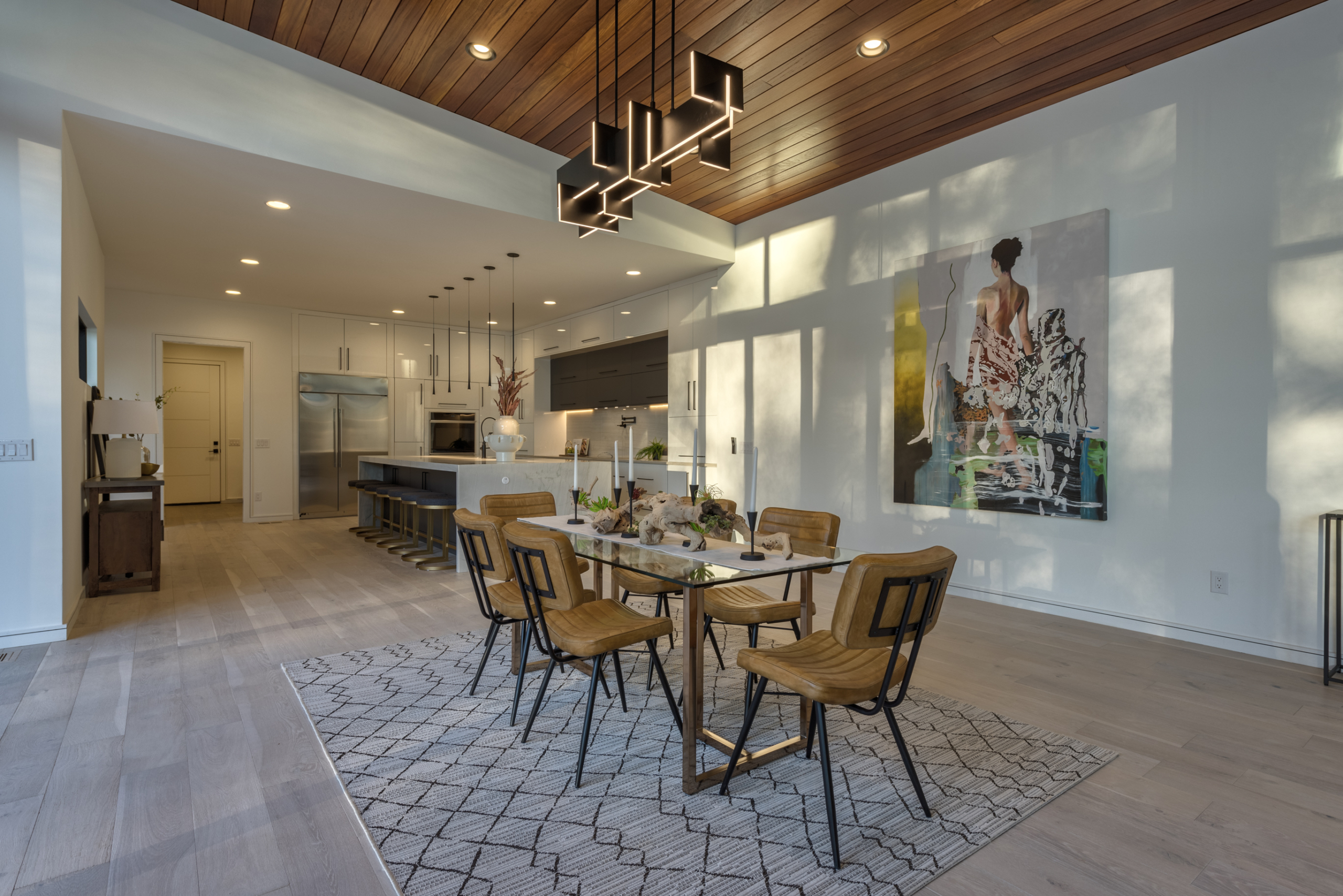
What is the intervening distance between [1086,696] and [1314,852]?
1055mm

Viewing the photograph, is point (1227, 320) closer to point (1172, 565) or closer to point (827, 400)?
point (1172, 565)

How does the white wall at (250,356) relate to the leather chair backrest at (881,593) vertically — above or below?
above

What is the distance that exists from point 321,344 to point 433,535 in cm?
412

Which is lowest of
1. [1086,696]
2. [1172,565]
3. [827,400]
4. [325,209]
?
[1086,696]

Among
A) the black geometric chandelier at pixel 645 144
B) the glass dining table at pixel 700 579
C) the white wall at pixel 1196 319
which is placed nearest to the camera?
the glass dining table at pixel 700 579

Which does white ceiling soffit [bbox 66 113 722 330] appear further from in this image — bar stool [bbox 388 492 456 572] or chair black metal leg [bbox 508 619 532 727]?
chair black metal leg [bbox 508 619 532 727]

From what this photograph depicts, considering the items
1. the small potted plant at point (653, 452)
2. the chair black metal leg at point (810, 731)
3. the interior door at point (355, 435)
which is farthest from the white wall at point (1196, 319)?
the interior door at point (355, 435)

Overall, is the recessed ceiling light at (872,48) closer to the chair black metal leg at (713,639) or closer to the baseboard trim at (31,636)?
the chair black metal leg at (713,639)

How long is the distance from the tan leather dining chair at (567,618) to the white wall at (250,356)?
24.0 feet

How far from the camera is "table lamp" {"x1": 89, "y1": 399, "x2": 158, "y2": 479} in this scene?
4.51 m

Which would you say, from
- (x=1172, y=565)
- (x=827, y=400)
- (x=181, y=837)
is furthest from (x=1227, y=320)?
(x=181, y=837)

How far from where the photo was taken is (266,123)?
12.0 ft

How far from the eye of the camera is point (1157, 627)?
3.58m

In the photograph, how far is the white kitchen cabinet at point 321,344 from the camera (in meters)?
8.28
